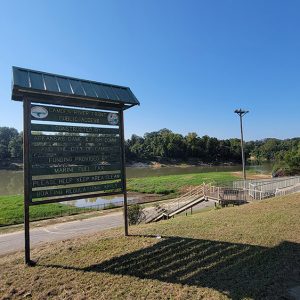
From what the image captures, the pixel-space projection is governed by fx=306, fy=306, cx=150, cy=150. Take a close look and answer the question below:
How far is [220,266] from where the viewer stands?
5.63 m

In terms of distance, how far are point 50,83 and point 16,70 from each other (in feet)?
2.39

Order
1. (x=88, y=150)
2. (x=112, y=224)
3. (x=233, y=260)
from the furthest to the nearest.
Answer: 1. (x=112, y=224)
2. (x=88, y=150)
3. (x=233, y=260)

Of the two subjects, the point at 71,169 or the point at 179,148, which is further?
the point at 179,148

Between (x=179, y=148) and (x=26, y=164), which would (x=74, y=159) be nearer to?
(x=26, y=164)

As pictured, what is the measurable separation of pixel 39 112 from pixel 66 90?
0.79 meters

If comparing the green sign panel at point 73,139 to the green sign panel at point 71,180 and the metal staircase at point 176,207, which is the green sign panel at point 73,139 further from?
the metal staircase at point 176,207

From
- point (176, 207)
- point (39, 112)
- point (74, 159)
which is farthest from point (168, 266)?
point (176, 207)

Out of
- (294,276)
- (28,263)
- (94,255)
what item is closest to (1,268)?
(28,263)

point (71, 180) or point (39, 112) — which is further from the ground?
point (39, 112)

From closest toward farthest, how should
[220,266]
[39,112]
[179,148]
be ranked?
1. [220,266]
2. [39,112]
3. [179,148]

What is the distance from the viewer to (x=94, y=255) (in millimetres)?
6398

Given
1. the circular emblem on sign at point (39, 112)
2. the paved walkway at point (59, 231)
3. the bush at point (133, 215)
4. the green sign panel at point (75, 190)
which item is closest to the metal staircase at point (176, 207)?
the paved walkway at point (59, 231)

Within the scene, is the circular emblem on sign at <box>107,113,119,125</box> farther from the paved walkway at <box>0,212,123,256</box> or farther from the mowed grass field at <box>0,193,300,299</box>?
the paved walkway at <box>0,212,123,256</box>

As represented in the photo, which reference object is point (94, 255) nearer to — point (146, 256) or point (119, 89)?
point (146, 256)
